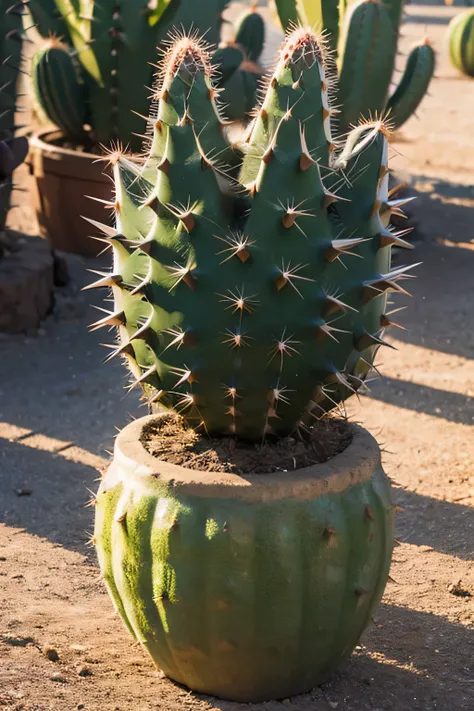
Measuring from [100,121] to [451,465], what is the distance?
3.38 m

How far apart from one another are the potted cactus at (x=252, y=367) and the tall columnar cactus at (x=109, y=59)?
3.84 metres

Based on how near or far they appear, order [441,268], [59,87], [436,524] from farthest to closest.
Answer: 1. [441,268]
2. [59,87]
3. [436,524]

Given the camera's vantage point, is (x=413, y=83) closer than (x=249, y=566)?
No

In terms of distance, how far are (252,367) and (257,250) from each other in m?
0.26

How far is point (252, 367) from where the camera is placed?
2113 mm

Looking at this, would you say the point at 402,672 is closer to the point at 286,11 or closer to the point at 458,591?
the point at 458,591

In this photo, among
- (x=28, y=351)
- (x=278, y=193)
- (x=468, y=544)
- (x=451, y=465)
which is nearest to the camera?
(x=278, y=193)

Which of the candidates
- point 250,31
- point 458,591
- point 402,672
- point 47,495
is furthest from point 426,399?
point 250,31

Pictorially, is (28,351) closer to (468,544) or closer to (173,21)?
(173,21)

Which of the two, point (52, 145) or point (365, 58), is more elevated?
point (365, 58)

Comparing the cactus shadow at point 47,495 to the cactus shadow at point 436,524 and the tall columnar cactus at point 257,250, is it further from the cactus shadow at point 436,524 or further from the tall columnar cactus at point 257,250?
the tall columnar cactus at point 257,250

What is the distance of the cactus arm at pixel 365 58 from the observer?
5.77 metres

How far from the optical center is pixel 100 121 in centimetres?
605

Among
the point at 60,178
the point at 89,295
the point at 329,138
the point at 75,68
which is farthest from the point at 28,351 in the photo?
the point at 329,138
